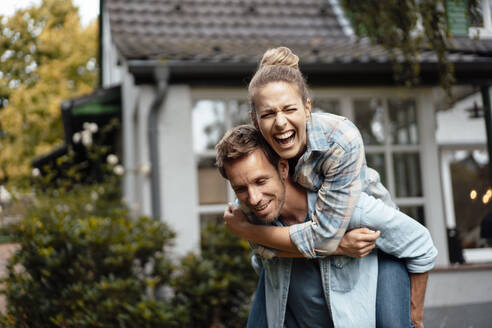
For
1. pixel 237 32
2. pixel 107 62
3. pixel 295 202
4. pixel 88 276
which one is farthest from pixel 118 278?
pixel 107 62

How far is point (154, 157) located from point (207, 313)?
200cm

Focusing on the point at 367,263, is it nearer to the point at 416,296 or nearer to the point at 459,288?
the point at 416,296

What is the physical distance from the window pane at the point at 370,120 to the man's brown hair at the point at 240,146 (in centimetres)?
480

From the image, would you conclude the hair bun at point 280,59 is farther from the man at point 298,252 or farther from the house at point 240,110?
the house at point 240,110

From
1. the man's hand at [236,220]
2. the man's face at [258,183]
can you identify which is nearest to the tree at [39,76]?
the man's hand at [236,220]

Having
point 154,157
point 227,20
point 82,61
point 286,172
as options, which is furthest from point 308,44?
point 82,61

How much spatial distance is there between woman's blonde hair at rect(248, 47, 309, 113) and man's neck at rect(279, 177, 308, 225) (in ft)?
1.28

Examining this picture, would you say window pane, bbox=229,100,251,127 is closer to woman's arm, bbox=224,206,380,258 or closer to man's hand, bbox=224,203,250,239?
man's hand, bbox=224,203,250,239

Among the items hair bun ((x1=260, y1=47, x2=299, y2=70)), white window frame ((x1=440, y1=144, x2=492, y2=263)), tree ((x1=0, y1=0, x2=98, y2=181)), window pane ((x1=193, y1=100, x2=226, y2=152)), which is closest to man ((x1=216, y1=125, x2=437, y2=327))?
hair bun ((x1=260, y1=47, x2=299, y2=70))

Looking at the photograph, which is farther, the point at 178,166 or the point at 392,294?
the point at 178,166

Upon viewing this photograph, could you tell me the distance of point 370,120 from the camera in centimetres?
697

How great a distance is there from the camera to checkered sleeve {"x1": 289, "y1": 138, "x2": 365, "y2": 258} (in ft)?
7.33

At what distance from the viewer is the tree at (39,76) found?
21156mm

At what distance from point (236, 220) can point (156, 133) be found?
12.8 feet
